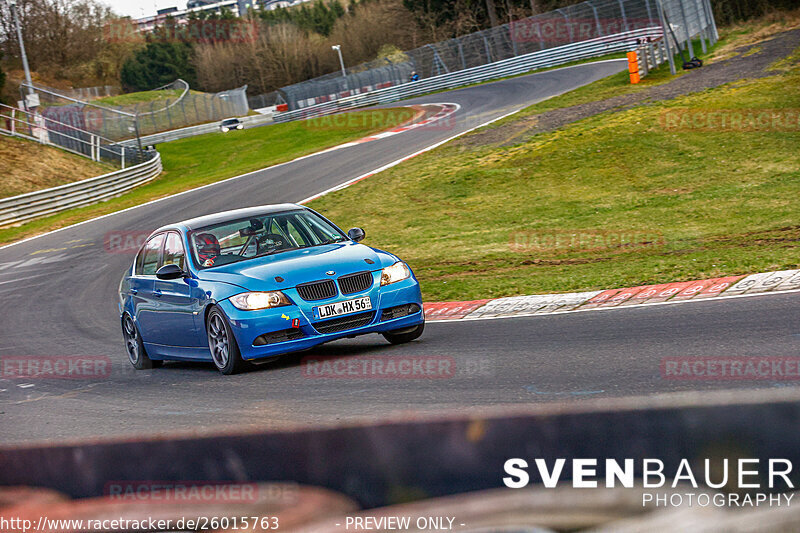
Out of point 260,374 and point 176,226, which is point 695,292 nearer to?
point 260,374

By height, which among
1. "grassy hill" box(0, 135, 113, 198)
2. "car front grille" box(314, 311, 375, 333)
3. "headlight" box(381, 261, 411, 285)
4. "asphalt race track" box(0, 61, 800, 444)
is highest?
"grassy hill" box(0, 135, 113, 198)

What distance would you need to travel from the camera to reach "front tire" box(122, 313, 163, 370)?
34.3 feet

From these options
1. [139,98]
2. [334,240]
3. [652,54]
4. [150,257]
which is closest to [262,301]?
[334,240]

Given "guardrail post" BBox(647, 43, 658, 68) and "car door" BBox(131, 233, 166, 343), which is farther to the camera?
"guardrail post" BBox(647, 43, 658, 68)

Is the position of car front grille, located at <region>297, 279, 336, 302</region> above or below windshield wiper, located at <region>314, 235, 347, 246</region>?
below

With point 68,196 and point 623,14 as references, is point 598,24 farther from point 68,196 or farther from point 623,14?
point 68,196

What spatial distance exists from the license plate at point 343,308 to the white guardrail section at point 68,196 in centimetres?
2344

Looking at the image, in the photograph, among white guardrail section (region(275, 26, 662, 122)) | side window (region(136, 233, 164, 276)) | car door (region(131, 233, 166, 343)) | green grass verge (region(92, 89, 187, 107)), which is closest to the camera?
car door (region(131, 233, 166, 343))

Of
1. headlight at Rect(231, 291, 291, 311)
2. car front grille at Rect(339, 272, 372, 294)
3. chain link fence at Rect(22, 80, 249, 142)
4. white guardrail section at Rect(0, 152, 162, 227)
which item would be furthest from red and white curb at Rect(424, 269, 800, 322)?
chain link fence at Rect(22, 80, 249, 142)

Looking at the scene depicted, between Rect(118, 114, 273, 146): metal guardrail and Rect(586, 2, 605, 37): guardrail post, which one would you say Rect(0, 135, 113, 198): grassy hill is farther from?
Rect(586, 2, 605, 37): guardrail post

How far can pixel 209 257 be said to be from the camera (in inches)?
374

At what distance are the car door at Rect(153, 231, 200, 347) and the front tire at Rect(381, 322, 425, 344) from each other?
1883 millimetres

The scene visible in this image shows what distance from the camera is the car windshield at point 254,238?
9484 mm

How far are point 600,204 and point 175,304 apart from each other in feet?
37.0
